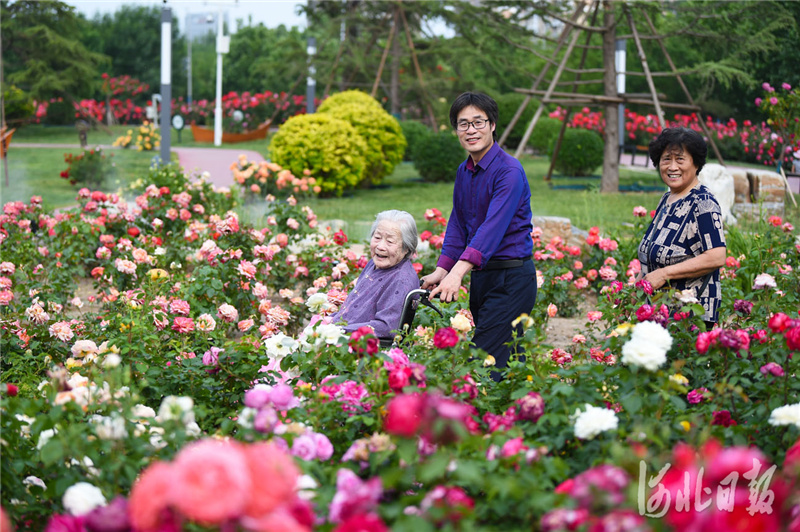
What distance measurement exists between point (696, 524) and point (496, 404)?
141cm

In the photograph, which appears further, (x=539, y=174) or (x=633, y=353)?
(x=539, y=174)

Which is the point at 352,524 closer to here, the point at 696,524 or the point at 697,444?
the point at 696,524

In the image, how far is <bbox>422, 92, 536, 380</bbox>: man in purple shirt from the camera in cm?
314

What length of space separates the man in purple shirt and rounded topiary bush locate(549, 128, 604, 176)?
44.7ft

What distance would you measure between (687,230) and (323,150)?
1006cm

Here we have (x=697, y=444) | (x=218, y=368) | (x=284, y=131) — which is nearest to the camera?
(x=697, y=444)

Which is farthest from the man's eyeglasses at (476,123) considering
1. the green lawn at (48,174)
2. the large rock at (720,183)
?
the green lawn at (48,174)

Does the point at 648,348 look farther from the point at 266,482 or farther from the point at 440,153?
the point at 440,153

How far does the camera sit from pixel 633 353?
1.98 metres

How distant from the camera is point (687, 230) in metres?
3.12

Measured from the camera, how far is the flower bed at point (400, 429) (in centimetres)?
127

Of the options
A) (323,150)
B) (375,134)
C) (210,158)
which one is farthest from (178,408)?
(210,158)

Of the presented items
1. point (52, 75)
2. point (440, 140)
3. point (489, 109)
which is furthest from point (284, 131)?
point (52, 75)

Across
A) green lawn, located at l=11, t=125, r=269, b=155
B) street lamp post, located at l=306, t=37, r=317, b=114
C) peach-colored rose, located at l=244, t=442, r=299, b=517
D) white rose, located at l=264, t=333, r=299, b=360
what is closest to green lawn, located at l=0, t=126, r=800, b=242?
street lamp post, located at l=306, t=37, r=317, b=114
